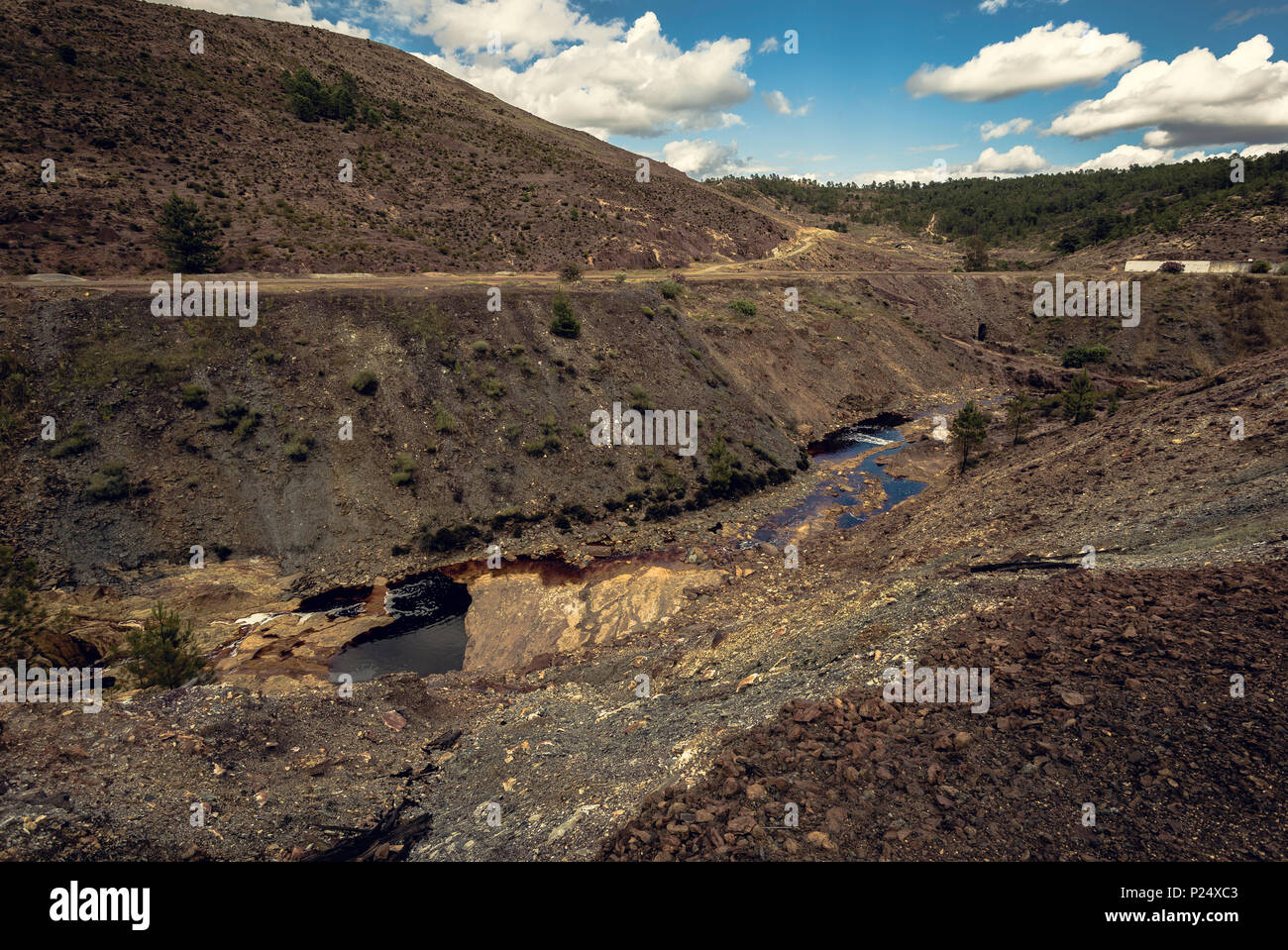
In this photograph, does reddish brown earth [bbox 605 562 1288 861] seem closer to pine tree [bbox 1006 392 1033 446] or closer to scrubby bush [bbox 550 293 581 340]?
pine tree [bbox 1006 392 1033 446]

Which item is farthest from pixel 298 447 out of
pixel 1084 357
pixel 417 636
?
pixel 1084 357

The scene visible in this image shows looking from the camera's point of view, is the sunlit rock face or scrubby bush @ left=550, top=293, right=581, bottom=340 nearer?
the sunlit rock face

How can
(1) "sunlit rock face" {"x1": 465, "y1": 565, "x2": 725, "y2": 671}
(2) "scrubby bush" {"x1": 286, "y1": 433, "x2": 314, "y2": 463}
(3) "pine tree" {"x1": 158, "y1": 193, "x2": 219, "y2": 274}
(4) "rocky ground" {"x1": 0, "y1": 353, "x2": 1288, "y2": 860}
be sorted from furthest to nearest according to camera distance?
(3) "pine tree" {"x1": 158, "y1": 193, "x2": 219, "y2": 274}
(2) "scrubby bush" {"x1": 286, "y1": 433, "x2": 314, "y2": 463}
(1) "sunlit rock face" {"x1": 465, "y1": 565, "x2": 725, "y2": 671}
(4) "rocky ground" {"x1": 0, "y1": 353, "x2": 1288, "y2": 860}

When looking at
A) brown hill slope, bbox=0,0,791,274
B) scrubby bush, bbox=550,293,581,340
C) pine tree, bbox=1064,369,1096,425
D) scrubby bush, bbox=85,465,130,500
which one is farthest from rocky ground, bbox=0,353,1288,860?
brown hill slope, bbox=0,0,791,274

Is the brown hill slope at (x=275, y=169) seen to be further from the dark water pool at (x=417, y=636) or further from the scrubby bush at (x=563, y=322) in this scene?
the dark water pool at (x=417, y=636)
